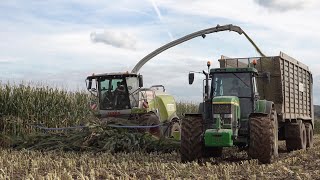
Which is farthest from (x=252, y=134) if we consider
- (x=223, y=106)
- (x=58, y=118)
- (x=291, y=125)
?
(x=58, y=118)

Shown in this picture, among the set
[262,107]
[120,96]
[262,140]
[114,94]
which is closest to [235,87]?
[262,107]

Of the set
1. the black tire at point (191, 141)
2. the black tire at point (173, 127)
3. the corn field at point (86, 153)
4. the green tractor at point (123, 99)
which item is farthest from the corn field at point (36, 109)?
the black tire at point (191, 141)

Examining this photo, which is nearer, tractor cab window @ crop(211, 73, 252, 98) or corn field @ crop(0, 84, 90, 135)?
tractor cab window @ crop(211, 73, 252, 98)

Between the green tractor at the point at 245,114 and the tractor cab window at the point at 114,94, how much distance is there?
3367mm

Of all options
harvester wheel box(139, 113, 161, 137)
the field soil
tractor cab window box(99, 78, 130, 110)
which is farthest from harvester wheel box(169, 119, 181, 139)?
the field soil

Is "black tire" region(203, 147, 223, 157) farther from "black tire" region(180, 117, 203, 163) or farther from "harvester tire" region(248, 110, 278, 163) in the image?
"harvester tire" region(248, 110, 278, 163)

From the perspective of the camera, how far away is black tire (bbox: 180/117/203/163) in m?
9.25

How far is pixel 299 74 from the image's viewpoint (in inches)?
547

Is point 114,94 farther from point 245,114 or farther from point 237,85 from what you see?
point 245,114

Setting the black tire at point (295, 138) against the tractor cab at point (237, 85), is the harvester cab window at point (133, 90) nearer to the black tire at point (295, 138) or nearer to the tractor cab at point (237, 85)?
the tractor cab at point (237, 85)

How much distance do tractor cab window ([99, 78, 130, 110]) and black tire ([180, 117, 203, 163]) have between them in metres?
5.11

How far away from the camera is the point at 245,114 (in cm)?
998

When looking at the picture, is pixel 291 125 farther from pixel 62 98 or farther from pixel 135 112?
pixel 62 98

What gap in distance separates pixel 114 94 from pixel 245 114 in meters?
5.53
